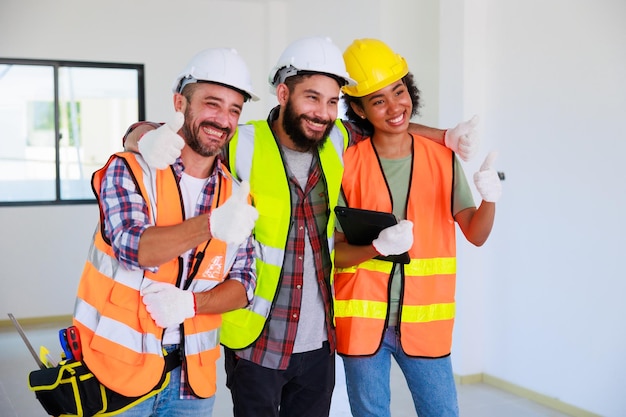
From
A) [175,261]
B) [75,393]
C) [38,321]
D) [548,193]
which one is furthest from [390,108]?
[38,321]

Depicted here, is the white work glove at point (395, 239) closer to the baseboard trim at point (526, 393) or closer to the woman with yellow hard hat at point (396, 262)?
the woman with yellow hard hat at point (396, 262)

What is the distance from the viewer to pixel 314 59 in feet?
7.23

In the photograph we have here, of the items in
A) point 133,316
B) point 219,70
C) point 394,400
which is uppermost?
point 219,70

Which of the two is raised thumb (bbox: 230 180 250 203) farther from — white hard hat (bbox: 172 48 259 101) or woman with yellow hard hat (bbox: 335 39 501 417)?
woman with yellow hard hat (bbox: 335 39 501 417)

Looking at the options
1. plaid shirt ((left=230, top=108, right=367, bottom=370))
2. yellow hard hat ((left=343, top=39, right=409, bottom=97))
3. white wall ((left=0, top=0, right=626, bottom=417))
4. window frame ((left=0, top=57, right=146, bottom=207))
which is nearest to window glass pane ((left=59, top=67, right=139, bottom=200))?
window frame ((left=0, top=57, right=146, bottom=207))

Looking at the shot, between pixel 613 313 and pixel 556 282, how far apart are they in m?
0.39

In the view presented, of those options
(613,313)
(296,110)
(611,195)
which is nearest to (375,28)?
(611,195)

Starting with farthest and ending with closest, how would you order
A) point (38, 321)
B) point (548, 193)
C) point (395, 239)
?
Answer: point (38, 321), point (548, 193), point (395, 239)

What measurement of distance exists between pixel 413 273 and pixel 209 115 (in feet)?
2.79

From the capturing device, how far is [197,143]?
1.96 metres

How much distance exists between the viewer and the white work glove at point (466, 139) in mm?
2389

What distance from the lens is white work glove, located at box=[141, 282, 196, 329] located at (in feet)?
5.85

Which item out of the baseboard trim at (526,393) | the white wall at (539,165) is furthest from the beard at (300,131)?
the baseboard trim at (526,393)

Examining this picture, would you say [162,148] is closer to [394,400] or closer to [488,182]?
[488,182]
